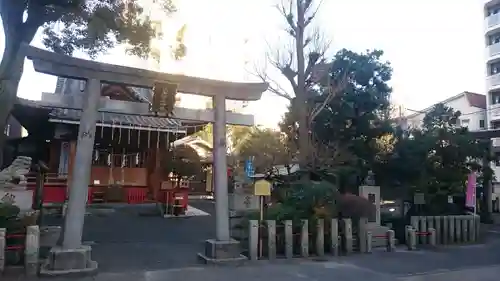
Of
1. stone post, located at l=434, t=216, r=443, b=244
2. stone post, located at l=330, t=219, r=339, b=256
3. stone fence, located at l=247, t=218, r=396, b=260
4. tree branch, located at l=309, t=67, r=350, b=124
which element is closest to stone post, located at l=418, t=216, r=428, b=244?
stone post, located at l=434, t=216, r=443, b=244

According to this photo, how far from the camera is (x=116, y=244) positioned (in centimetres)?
1127

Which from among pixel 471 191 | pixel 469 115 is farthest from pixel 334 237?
pixel 469 115

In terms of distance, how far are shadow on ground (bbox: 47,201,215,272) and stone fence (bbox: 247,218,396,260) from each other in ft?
5.75

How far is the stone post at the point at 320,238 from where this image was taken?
11.0 metres

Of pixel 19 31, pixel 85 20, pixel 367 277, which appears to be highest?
pixel 85 20

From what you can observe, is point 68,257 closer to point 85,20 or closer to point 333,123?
point 85,20

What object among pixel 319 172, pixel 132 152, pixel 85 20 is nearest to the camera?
pixel 85 20

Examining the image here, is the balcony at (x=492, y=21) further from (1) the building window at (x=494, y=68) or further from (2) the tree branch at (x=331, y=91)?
(2) the tree branch at (x=331, y=91)

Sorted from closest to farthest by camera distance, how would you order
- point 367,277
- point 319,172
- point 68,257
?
point 68,257 → point 367,277 → point 319,172

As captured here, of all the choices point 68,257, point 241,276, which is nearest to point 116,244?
point 68,257

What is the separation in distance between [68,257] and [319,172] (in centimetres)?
942

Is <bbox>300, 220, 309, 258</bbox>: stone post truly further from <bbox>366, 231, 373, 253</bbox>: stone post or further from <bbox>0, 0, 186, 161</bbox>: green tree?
<bbox>0, 0, 186, 161</bbox>: green tree

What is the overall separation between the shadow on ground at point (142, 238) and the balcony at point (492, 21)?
31.6m

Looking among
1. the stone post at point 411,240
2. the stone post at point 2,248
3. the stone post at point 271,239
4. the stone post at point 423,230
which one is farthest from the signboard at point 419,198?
the stone post at point 2,248
